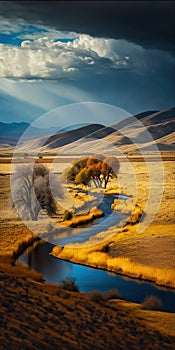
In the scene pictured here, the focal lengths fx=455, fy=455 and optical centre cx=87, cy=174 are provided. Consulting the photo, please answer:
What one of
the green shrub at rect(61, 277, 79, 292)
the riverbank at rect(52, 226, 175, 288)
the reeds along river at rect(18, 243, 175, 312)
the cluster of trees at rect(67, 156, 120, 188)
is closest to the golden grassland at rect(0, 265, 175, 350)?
the green shrub at rect(61, 277, 79, 292)

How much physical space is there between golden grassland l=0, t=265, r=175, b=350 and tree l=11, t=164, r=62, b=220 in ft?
77.2

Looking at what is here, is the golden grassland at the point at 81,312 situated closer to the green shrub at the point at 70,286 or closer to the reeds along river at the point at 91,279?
the green shrub at the point at 70,286

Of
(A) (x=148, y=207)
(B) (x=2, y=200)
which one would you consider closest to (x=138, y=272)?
(A) (x=148, y=207)

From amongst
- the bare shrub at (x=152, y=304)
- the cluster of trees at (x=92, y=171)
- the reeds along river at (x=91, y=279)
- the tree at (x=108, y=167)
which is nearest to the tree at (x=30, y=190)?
the reeds along river at (x=91, y=279)

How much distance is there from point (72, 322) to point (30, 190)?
2909cm

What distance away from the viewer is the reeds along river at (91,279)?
25.5m

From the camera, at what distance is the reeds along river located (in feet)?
83.8

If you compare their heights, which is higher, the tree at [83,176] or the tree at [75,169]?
the tree at [75,169]

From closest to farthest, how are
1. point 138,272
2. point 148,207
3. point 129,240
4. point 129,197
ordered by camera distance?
point 138,272 < point 129,240 < point 148,207 < point 129,197

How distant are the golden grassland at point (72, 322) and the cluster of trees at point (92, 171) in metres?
58.2

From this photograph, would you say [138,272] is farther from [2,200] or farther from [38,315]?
[2,200]

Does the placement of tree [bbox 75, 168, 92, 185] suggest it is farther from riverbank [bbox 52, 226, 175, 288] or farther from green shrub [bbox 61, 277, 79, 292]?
green shrub [bbox 61, 277, 79, 292]

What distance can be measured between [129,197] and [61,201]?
46.7ft

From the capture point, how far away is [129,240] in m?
39.0
